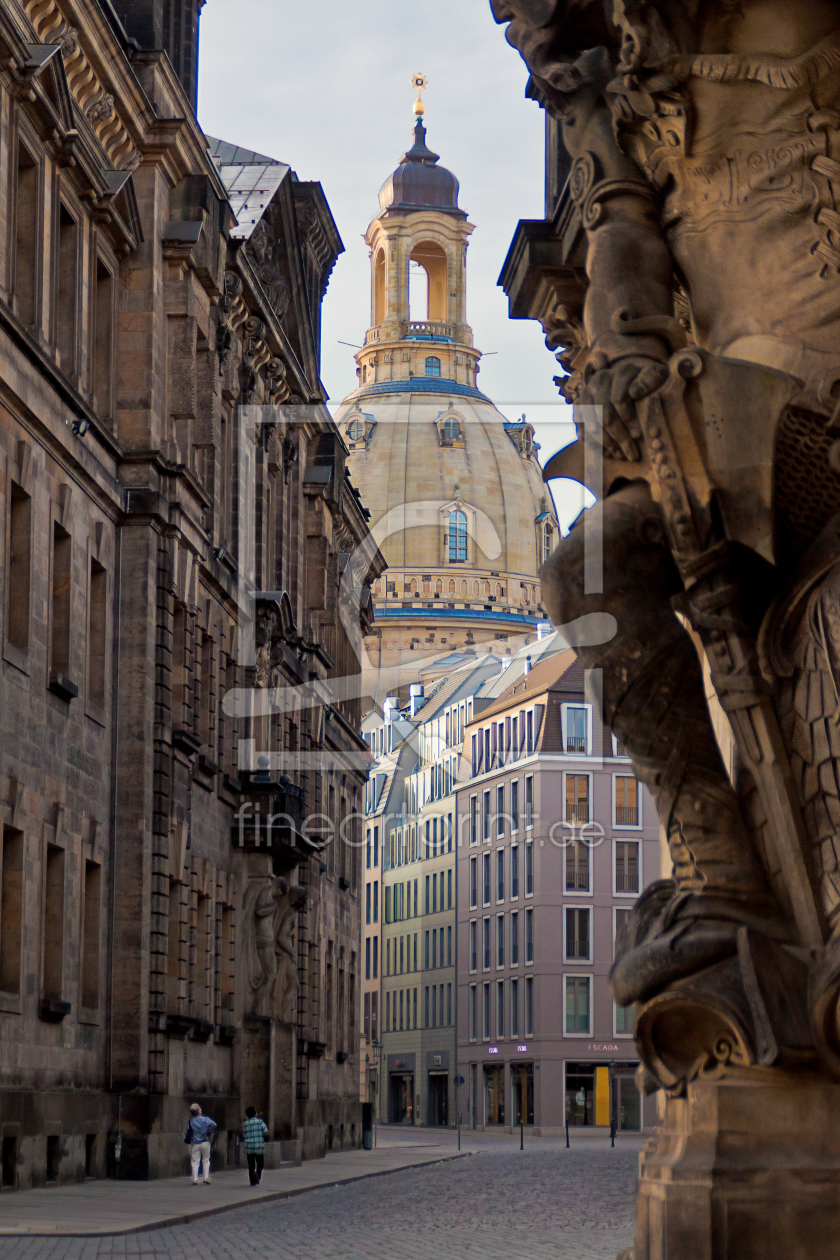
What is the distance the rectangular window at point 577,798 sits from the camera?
102m

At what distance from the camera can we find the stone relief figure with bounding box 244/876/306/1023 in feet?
167

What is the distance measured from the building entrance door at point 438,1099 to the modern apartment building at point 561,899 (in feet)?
30.2

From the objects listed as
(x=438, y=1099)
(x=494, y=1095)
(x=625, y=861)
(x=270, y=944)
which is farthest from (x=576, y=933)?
(x=270, y=944)

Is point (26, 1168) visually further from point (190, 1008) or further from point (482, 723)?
point (482, 723)

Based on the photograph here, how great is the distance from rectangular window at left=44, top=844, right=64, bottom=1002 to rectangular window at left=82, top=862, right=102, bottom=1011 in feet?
6.68

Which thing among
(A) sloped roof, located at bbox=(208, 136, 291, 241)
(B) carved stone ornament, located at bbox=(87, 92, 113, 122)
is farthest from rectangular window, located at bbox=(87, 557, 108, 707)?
(A) sloped roof, located at bbox=(208, 136, 291, 241)

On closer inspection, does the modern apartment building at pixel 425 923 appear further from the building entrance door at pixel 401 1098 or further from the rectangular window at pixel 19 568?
the rectangular window at pixel 19 568

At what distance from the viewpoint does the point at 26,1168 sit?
103ft

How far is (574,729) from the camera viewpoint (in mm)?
101625

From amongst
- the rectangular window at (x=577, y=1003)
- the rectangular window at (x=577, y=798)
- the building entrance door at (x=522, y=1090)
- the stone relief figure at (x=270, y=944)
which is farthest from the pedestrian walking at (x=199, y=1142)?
the rectangular window at (x=577, y=1003)

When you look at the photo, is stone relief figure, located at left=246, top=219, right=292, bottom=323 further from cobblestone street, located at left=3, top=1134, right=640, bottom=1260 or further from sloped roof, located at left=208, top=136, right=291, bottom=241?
cobblestone street, located at left=3, top=1134, right=640, bottom=1260

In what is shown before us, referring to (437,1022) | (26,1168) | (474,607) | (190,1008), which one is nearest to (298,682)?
(190,1008)

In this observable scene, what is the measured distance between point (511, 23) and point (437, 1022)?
11350 cm

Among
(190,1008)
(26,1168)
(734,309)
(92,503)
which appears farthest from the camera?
(190,1008)
